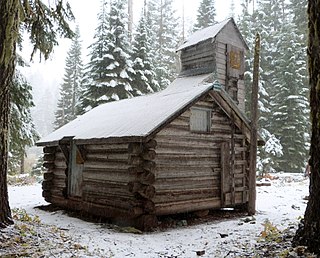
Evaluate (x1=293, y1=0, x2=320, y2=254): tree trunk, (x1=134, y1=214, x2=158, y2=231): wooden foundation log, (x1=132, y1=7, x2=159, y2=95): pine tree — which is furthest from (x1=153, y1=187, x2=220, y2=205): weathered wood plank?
(x1=132, y1=7, x2=159, y2=95): pine tree

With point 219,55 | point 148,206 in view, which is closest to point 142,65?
point 219,55

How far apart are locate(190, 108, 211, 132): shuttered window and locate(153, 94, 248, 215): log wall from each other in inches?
6.9

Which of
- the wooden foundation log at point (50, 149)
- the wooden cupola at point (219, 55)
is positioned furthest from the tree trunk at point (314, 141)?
the wooden cupola at point (219, 55)

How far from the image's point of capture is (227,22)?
2288 cm

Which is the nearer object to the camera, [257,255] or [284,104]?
[257,255]

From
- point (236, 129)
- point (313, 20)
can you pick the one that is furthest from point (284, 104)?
point (313, 20)

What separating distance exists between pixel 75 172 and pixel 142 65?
627 inches

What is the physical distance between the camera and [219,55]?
22688 millimetres

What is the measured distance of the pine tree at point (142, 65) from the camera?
2822cm

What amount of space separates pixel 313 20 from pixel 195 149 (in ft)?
23.4

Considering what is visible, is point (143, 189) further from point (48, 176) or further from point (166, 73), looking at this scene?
point (166, 73)

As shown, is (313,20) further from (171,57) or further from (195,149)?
(171,57)

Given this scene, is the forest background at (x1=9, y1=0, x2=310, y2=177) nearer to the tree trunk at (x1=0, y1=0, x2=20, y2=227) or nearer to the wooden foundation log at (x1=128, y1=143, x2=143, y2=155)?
the wooden foundation log at (x1=128, y1=143, x2=143, y2=155)

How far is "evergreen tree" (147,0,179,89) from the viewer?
41.4 m
